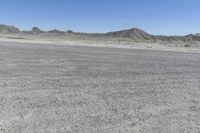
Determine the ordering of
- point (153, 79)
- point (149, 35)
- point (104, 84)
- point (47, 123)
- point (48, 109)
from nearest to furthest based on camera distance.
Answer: point (47, 123), point (48, 109), point (104, 84), point (153, 79), point (149, 35)

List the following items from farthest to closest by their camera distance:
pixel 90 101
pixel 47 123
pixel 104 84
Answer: pixel 104 84 → pixel 90 101 → pixel 47 123

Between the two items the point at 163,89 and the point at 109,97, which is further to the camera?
the point at 163,89

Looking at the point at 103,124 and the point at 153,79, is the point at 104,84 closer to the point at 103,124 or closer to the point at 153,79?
the point at 153,79

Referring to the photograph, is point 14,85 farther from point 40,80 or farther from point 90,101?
point 90,101

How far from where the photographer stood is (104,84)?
11.8 m

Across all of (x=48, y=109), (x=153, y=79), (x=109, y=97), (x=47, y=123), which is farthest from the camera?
(x=153, y=79)

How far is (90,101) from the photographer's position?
8.77m

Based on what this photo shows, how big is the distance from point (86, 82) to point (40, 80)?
1.73 meters

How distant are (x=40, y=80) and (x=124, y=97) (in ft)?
12.8

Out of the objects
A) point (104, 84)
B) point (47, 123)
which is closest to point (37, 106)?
point (47, 123)

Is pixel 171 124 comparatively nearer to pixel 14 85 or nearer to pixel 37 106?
pixel 37 106

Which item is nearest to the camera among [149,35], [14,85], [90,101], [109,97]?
[90,101]

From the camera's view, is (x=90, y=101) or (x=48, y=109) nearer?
(x=48, y=109)

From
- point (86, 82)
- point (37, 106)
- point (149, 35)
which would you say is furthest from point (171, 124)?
point (149, 35)
